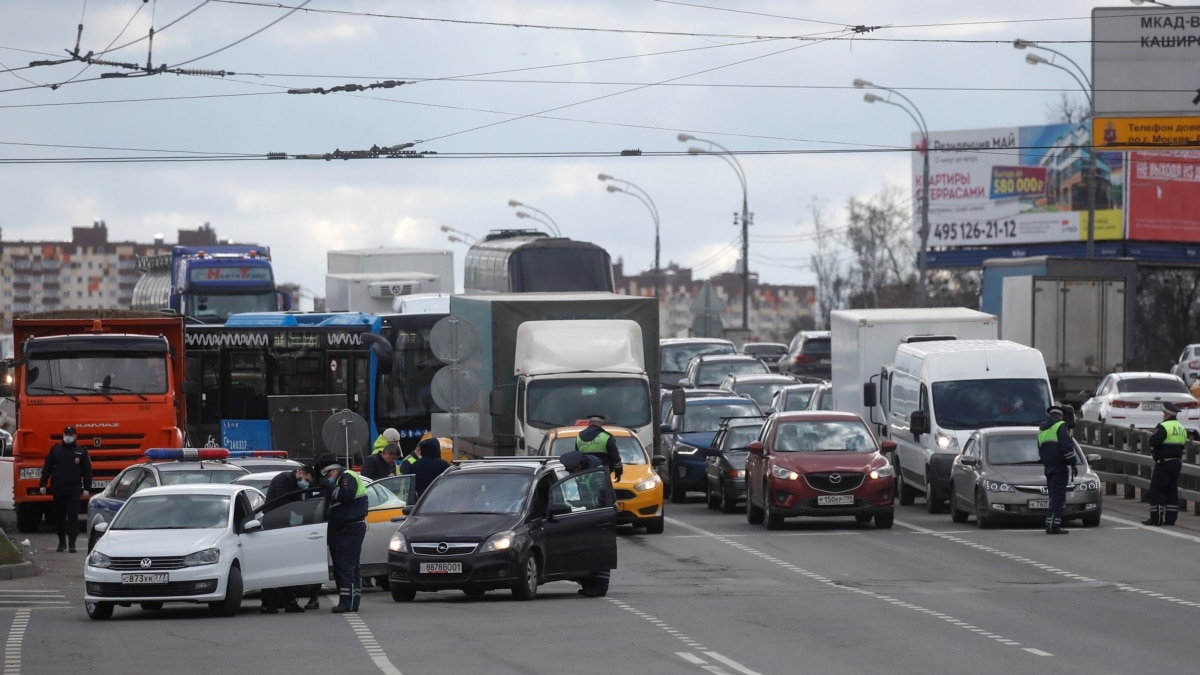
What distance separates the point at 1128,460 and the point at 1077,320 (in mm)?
11581

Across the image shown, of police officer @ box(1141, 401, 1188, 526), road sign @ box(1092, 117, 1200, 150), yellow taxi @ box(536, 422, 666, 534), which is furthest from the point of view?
road sign @ box(1092, 117, 1200, 150)

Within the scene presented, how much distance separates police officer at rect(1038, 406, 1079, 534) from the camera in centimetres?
2562

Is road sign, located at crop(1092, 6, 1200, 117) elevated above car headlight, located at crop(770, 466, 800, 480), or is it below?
above

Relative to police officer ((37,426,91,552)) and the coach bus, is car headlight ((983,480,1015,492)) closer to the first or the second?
police officer ((37,426,91,552))

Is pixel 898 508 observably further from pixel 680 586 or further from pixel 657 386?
pixel 680 586

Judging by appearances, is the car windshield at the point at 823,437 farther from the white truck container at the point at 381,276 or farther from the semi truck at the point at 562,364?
the white truck container at the point at 381,276

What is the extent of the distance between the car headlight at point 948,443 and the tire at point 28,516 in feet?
46.5

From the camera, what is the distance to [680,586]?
68.7 feet

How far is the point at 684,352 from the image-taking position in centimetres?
5184

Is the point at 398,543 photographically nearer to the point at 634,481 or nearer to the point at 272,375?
the point at 634,481

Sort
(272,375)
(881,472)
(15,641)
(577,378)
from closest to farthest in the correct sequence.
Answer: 1. (15,641)
2. (881,472)
3. (577,378)
4. (272,375)

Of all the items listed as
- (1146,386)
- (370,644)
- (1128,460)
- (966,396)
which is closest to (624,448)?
(966,396)

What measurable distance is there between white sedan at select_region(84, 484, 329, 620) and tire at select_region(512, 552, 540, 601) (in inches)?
76.5

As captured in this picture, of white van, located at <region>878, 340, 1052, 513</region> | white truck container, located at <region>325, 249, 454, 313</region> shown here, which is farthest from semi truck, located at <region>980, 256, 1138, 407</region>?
white truck container, located at <region>325, 249, 454, 313</region>
